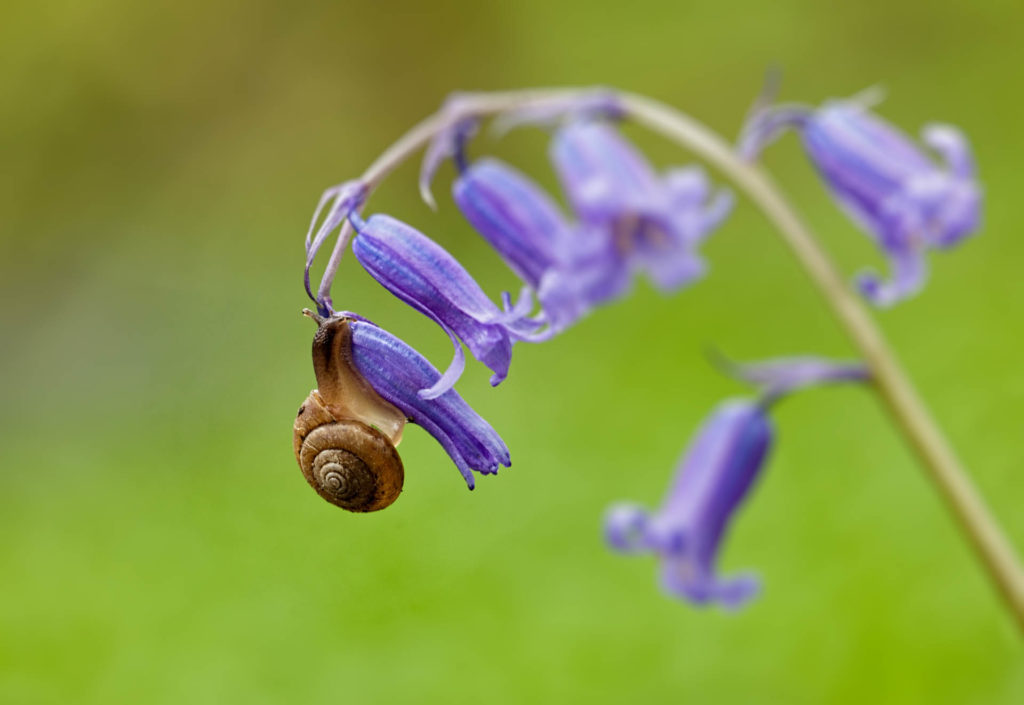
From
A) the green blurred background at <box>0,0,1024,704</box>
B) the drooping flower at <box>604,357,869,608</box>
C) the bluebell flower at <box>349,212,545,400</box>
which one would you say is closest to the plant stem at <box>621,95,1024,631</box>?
the drooping flower at <box>604,357,869,608</box>

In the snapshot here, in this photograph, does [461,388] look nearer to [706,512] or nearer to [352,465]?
[706,512]

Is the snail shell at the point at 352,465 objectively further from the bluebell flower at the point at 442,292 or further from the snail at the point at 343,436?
the bluebell flower at the point at 442,292

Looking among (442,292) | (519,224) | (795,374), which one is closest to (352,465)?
(442,292)

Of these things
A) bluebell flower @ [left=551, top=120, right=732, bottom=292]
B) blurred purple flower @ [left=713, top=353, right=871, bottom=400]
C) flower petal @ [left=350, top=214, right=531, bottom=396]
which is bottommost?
flower petal @ [left=350, top=214, right=531, bottom=396]

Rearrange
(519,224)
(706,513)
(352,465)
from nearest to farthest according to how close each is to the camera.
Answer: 1. (352,465)
2. (519,224)
3. (706,513)

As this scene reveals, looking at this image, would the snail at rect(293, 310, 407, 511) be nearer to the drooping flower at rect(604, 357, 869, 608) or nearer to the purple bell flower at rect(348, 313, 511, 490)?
the purple bell flower at rect(348, 313, 511, 490)

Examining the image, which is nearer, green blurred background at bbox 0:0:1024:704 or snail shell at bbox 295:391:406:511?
snail shell at bbox 295:391:406:511

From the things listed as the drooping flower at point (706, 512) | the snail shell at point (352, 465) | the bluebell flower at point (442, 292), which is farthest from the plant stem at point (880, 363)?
the snail shell at point (352, 465)
